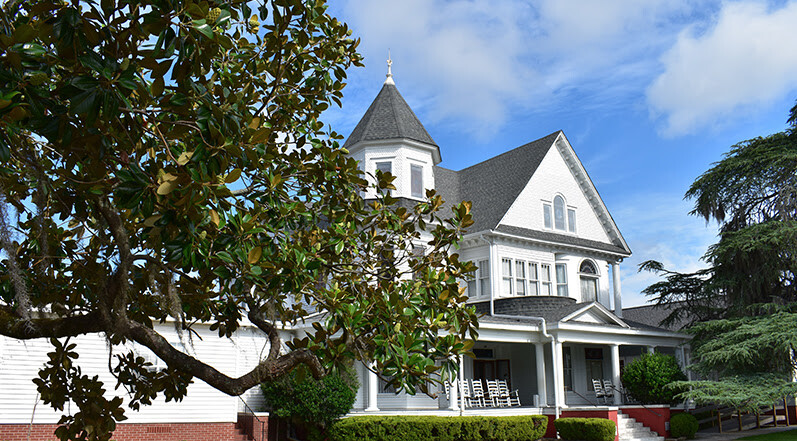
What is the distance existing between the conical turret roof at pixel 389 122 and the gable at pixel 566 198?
180 inches

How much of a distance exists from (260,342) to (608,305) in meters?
16.8

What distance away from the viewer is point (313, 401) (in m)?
18.9

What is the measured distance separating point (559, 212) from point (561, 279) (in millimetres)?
3127

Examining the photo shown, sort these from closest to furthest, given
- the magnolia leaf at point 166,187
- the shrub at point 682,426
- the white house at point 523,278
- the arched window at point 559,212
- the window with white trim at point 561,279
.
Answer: the magnolia leaf at point 166,187 < the white house at point 523,278 < the shrub at point 682,426 < the window with white trim at point 561,279 < the arched window at point 559,212

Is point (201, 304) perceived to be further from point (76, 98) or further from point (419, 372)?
point (76, 98)

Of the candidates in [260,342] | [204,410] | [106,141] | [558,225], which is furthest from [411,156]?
[106,141]

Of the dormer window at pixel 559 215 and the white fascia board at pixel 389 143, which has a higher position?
the white fascia board at pixel 389 143

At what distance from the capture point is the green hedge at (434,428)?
18.5 metres

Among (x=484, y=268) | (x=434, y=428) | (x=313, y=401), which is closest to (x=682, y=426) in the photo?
(x=484, y=268)

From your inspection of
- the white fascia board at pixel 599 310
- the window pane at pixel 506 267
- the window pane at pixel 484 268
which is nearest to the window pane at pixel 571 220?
the window pane at pixel 506 267

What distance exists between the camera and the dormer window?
92.9 ft

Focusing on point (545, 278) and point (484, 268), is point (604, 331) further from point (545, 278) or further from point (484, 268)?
point (484, 268)

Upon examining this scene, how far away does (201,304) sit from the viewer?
705 centimetres

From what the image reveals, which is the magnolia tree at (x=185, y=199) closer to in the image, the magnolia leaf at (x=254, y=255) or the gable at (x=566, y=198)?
the magnolia leaf at (x=254, y=255)
